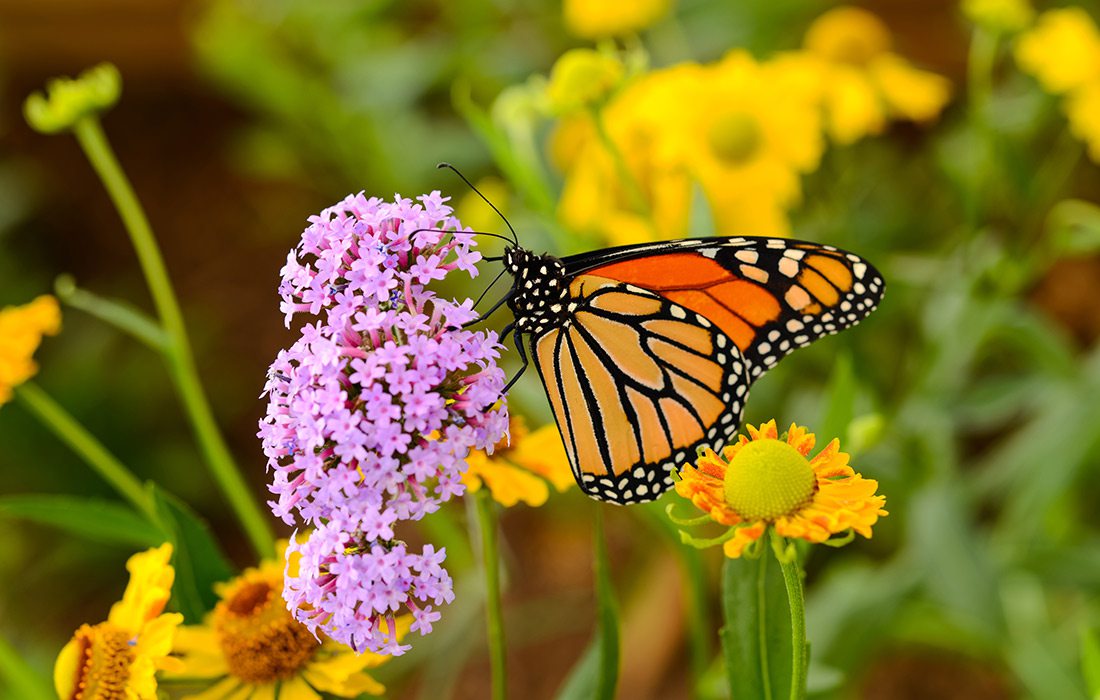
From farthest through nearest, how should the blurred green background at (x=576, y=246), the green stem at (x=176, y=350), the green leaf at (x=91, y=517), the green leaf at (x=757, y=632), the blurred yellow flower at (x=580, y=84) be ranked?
the blurred green background at (x=576, y=246) → the blurred yellow flower at (x=580, y=84) → the green stem at (x=176, y=350) → the green leaf at (x=91, y=517) → the green leaf at (x=757, y=632)

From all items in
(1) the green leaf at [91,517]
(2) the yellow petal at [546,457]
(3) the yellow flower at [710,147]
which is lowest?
(1) the green leaf at [91,517]

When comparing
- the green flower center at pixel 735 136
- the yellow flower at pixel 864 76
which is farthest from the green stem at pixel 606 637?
the yellow flower at pixel 864 76

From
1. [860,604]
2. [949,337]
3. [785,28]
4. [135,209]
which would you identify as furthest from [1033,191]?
[135,209]

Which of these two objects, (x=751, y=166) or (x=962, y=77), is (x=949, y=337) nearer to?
(x=751, y=166)

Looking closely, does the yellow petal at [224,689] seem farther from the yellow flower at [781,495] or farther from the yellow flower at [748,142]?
the yellow flower at [748,142]

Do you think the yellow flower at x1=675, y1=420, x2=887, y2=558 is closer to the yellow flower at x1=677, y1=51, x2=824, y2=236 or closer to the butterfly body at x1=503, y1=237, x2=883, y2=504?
the butterfly body at x1=503, y1=237, x2=883, y2=504
